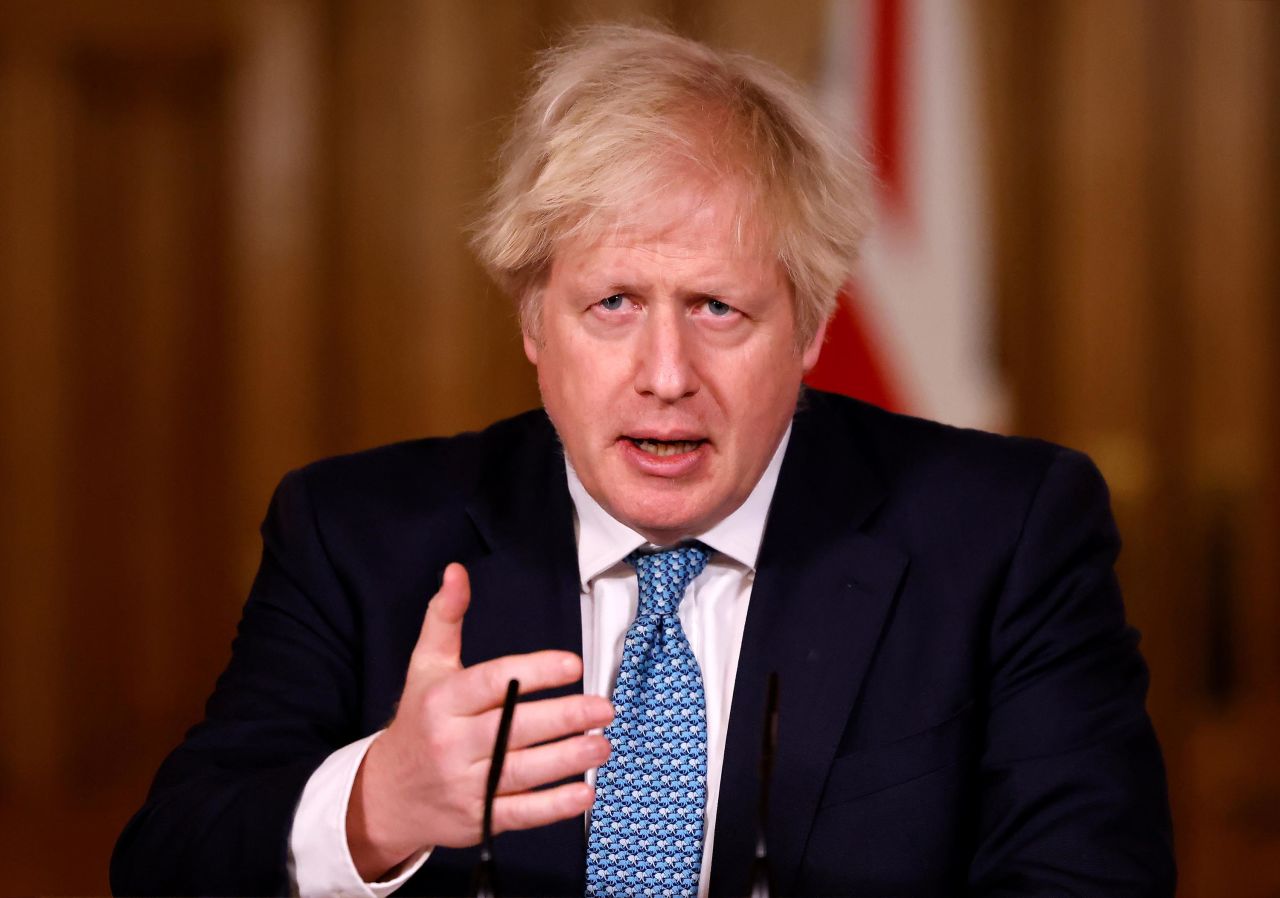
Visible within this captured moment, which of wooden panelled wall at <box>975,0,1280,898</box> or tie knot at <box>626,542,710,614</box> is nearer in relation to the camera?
tie knot at <box>626,542,710,614</box>

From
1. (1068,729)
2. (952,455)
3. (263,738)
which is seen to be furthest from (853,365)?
(263,738)

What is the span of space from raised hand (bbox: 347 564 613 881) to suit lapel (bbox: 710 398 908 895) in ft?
1.20

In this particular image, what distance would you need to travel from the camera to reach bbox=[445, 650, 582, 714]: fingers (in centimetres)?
110

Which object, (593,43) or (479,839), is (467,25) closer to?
(593,43)

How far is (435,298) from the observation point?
11.6ft

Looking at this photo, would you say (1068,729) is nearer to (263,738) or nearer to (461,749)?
(461,749)

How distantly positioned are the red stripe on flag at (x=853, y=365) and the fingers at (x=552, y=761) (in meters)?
2.17

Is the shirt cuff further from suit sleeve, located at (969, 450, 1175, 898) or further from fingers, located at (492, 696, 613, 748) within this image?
suit sleeve, located at (969, 450, 1175, 898)

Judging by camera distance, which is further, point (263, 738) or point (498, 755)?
point (263, 738)

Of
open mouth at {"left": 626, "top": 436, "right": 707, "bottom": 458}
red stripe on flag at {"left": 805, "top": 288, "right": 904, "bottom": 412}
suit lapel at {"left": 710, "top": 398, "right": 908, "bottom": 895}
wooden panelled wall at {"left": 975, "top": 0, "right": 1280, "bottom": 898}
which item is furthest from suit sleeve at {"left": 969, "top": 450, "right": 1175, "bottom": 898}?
wooden panelled wall at {"left": 975, "top": 0, "right": 1280, "bottom": 898}

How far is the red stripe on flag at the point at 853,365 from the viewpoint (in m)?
3.20

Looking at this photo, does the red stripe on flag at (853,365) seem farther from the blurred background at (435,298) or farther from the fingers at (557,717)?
the fingers at (557,717)

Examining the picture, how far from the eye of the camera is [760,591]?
1585 mm

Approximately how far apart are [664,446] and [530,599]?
241 millimetres
